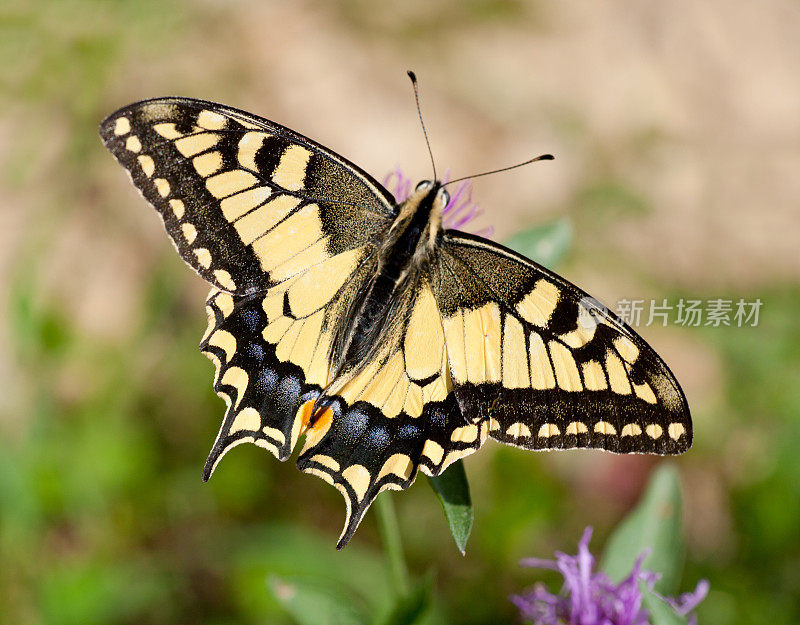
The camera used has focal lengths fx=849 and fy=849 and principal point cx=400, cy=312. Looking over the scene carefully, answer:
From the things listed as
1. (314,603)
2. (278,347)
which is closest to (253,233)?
(278,347)

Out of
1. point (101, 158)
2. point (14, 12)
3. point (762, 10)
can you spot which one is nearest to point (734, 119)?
point (762, 10)

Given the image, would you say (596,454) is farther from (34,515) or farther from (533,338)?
(34,515)

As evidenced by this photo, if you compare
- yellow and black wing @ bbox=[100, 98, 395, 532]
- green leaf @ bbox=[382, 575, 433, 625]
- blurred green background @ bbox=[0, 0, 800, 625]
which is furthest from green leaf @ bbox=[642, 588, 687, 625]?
blurred green background @ bbox=[0, 0, 800, 625]

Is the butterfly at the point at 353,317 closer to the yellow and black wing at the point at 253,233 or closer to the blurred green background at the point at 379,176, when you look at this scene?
the yellow and black wing at the point at 253,233

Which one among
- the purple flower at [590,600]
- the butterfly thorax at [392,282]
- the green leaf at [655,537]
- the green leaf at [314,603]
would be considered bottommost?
the green leaf at [314,603]

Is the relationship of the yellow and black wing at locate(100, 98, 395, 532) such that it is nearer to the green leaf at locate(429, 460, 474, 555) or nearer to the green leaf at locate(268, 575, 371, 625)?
the green leaf at locate(429, 460, 474, 555)

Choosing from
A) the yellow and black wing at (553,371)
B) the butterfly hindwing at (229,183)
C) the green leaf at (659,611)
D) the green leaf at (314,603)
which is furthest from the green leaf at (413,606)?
the butterfly hindwing at (229,183)

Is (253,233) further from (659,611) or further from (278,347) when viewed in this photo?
(659,611)
